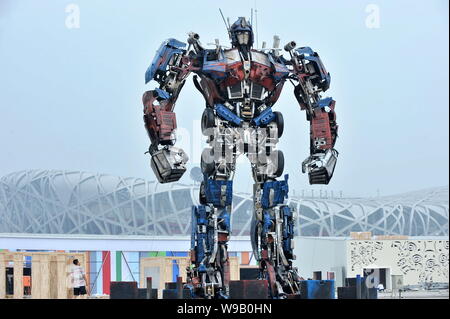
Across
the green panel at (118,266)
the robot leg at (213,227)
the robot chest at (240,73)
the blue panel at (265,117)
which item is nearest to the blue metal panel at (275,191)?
the robot leg at (213,227)

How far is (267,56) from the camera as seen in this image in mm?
12070

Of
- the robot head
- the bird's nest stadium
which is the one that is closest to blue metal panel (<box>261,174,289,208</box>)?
the robot head

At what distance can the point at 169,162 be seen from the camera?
11.4 metres

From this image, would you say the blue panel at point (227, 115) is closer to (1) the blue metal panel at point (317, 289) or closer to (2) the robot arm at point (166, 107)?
(2) the robot arm at point (166, 107)

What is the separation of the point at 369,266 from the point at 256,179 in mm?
10123

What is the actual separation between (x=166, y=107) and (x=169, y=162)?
2.49 feet

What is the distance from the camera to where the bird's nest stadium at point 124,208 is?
3678 cm

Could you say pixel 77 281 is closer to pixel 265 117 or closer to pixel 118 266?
pixel 265 117

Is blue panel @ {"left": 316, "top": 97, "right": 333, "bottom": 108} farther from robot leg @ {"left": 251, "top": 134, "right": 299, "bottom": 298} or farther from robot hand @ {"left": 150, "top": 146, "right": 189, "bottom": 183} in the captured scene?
robot hand @ {"left": 150, "top": 146, "right": 189, "bottom": 183}

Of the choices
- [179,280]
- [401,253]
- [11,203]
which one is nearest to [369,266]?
[401,253]

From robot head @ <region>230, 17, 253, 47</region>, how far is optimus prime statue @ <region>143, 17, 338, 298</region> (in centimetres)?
1

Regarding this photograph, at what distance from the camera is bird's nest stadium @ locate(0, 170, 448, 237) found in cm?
3678

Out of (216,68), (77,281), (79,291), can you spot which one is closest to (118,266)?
(77,281)

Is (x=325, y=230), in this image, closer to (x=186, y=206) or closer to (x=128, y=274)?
(x=186, y=206)
